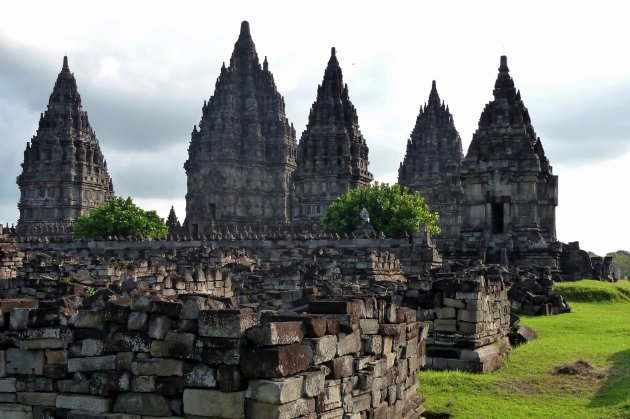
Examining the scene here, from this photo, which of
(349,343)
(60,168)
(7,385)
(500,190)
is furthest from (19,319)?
(60,168)

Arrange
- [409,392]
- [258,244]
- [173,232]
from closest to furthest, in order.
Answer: [409,392]
[258,244]
[173,232]

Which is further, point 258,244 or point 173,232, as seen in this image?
point 173,232

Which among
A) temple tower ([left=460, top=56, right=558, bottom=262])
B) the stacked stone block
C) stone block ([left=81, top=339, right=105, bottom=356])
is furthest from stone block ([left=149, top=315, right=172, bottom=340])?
temple tower ([left=460, top=56, right=558, bottom=262])

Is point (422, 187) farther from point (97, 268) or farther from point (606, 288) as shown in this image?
point (97, 268)

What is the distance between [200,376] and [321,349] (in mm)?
1245

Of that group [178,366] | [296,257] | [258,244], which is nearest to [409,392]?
[178,366]

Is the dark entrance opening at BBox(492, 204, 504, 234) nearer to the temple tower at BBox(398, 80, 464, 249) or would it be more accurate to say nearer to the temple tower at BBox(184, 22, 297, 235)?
the temple tower at BBox(398, 80, 464, 249)

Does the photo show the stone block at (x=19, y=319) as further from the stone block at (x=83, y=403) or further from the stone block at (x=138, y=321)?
the stone block at (x=138, y=321)

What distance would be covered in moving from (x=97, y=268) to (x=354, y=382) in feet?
52.2

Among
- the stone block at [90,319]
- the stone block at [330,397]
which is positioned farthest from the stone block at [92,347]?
the stone block at [330,397]

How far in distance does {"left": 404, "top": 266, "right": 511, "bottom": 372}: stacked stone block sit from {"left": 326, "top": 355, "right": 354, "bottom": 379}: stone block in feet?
19.4

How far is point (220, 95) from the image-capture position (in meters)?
85.8

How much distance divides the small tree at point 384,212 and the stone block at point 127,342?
163 feet

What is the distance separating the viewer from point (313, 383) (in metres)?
6.84
